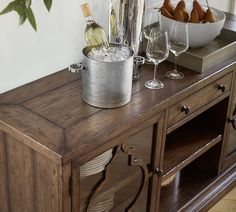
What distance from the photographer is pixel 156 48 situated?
152 centimetres

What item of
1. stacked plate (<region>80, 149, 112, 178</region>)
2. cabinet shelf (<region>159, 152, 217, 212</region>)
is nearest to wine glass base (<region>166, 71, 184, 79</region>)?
stacked plate (<region>80, 149, 112, 178</region>)

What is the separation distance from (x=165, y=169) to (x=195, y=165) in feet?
1.34

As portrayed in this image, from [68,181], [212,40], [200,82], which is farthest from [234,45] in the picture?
[68,181]

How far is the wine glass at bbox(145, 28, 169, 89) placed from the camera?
1501mm

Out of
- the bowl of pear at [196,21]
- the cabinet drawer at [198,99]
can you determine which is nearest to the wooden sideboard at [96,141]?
the cabinet drawer at [198,99]

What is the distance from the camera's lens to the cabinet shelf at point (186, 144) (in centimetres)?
169

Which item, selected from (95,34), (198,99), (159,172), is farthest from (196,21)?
(159,172)

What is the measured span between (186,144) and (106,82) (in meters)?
0.55

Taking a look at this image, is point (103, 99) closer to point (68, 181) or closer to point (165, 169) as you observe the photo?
point (68, 181)

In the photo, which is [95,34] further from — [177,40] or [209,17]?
[209,17]

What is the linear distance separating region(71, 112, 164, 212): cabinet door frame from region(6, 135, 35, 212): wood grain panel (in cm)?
13

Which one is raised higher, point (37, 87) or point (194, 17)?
point (194, 17)

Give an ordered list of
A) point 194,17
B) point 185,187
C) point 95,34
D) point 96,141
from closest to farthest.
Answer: point 96,141, point 95,34, point 194,17, point 185,187

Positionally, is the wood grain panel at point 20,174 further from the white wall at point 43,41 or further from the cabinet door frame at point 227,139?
the cabinet door frame at point 227,139
